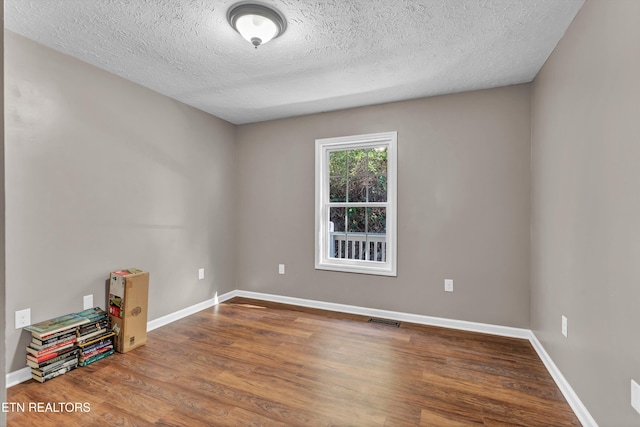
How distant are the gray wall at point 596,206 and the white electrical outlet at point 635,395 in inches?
1.7

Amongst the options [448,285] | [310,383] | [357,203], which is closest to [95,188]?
[310,383]

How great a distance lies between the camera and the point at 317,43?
227cm

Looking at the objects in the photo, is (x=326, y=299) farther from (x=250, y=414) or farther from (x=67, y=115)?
(x=67, y=115)

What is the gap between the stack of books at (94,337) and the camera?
2.34 m

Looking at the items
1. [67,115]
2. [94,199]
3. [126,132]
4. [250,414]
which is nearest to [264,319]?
[250,414]

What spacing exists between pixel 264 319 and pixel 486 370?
85.4 inches

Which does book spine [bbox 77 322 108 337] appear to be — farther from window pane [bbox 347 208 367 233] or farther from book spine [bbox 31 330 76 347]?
window pane [bbox 347 208 367 233]

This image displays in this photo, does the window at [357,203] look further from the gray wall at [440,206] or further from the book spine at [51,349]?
the book spine at [51,349]

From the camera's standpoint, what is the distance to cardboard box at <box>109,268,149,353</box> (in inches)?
101

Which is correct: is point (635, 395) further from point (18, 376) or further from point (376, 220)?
point (18, 376)

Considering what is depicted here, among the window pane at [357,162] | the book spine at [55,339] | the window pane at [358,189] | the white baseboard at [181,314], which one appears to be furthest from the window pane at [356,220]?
the book spine at [55,339]

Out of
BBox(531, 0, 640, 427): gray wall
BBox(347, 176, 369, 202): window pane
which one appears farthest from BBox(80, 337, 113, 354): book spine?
BBox(531, 0, 640, 427): gray wall

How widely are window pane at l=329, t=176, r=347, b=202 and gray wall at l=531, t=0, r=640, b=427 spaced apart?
2036 mm

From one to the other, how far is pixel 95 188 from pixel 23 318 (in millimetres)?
1086
